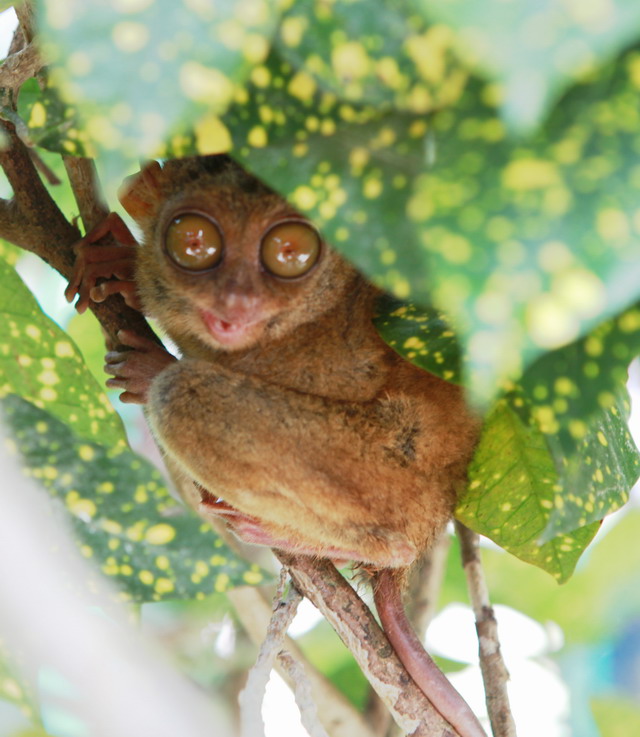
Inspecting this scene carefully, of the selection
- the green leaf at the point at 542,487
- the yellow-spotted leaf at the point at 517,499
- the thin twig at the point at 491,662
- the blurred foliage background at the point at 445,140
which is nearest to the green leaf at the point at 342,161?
the blurred foliage background at the point at 445,140

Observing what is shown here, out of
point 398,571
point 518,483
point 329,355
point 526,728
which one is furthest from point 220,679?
point 518,483

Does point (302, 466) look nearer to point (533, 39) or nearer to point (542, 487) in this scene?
point (542, 487)

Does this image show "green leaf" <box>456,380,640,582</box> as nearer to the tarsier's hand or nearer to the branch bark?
the branch bark

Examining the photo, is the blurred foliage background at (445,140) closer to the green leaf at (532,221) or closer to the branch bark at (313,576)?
the green leaf at (532,221)

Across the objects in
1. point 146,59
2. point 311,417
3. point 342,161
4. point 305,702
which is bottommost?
point 305,702

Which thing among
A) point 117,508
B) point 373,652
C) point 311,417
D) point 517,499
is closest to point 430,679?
point 373,652

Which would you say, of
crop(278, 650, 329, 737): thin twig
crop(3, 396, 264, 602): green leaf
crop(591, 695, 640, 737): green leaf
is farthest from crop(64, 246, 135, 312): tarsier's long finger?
crop(591, 695, 640, 737): green leaf

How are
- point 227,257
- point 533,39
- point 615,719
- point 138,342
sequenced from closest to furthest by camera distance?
point 533,39, point 227,257, point 138,342, point 615,719

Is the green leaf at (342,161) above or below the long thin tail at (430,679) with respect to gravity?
above
